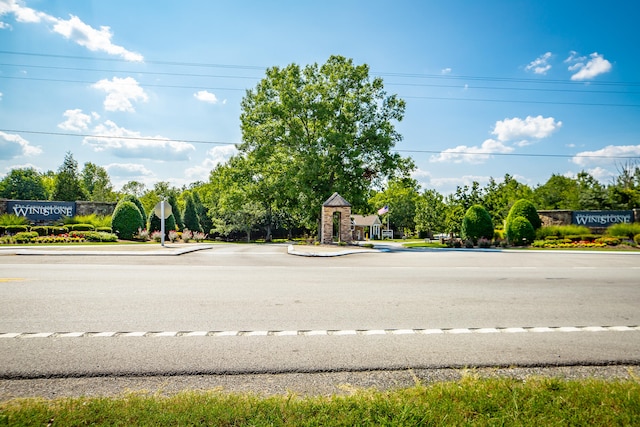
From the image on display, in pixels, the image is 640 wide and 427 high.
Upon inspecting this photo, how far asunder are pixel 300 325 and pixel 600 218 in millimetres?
A: 37010

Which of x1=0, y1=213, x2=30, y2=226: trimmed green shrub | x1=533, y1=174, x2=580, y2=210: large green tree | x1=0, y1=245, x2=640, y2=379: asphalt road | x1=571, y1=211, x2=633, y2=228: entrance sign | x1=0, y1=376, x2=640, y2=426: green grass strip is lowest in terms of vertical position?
x1=0, y1=245, x2=640, y2=379: asphalt road

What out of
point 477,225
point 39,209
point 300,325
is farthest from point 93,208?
point 300,325

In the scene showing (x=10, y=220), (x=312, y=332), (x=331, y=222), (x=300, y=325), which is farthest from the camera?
(x=10, y=220)

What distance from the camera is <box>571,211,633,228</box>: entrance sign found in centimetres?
3206

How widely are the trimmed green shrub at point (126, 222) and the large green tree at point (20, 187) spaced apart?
70221 millimetres

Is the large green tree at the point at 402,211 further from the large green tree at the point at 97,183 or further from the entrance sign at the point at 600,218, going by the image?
the large green tree at the point at 97,183

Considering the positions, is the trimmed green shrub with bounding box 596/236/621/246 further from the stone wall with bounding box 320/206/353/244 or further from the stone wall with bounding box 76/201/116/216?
the stone wall with bounding box 76/201/116/216

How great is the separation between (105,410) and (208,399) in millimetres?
767

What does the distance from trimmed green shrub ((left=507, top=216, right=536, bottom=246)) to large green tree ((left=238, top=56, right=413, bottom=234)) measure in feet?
31.7

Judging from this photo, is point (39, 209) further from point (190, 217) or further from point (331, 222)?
point (331, 222)

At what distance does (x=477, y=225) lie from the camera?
28484 millimetres

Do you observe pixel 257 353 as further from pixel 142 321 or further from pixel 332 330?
pixel 142 321

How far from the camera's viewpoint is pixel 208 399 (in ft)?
10.1

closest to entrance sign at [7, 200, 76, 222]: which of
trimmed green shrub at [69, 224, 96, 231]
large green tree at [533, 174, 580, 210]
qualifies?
trimmed green shrub at [69, 224, 96, 231]
